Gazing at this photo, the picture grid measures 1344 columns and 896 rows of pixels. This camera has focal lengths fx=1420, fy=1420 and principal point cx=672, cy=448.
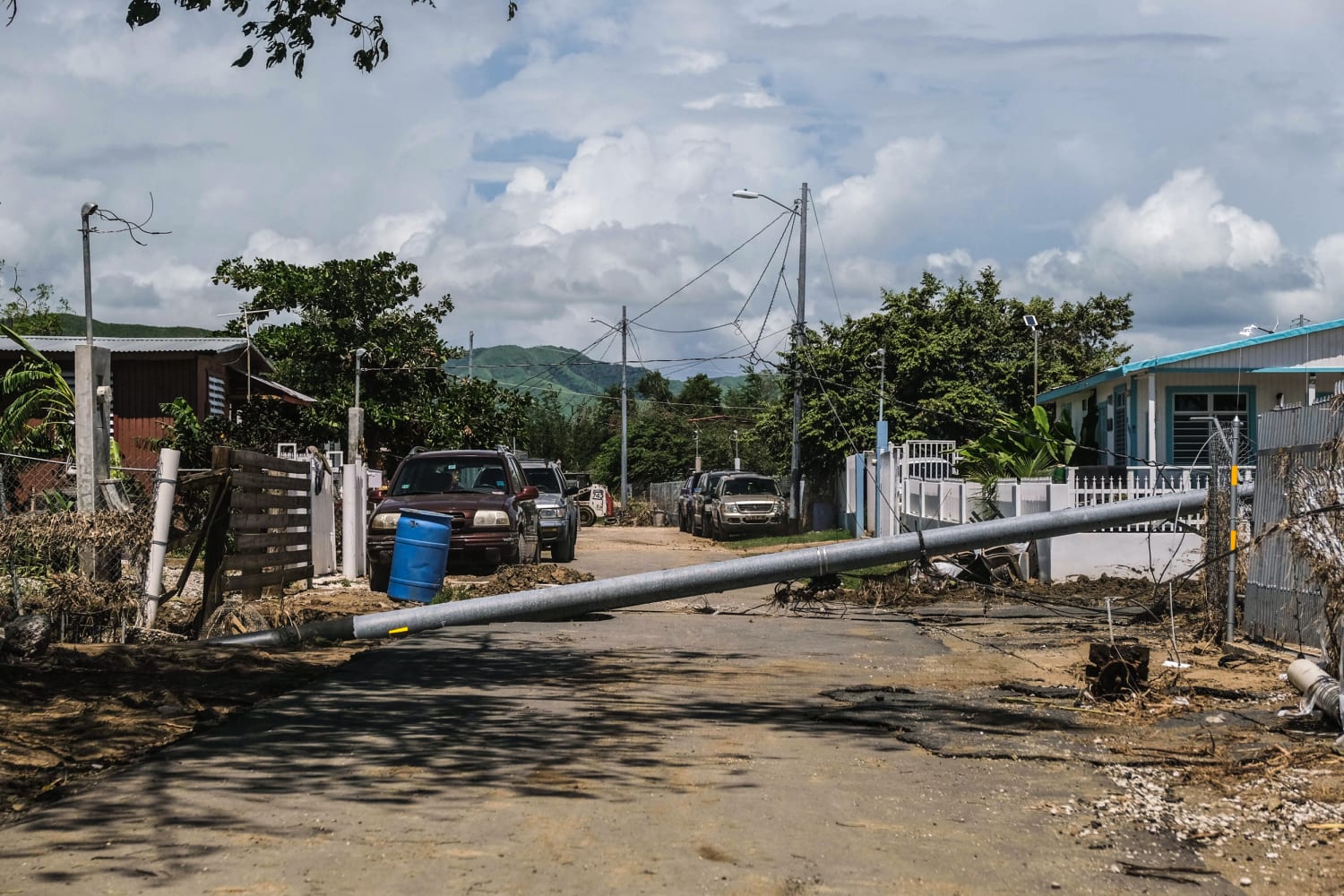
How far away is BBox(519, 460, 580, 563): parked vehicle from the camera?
2564 cm

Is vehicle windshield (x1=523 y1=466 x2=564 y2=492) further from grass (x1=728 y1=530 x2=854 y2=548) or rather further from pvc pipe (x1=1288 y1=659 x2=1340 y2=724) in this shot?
pvc pipe (x1=1288 y1=659 x2=1340 y2=724)

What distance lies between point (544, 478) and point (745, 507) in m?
11.1

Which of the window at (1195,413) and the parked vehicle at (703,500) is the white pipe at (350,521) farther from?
the parked vehicle at (703,500)

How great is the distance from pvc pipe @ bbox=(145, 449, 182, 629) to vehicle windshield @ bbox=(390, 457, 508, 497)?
7.75 meters

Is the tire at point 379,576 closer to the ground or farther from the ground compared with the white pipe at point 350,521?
closer to the ground

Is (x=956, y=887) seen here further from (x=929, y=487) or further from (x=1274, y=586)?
(x=929, y=487)

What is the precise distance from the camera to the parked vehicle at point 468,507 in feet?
59.0

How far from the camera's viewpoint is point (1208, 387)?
94.4ft

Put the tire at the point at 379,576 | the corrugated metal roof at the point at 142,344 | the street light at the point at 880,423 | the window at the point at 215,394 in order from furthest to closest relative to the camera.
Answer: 1. the street light at the point at 880,423
2. the window at the point at 215,394
3. the corrugated metal roof at the point at 142,344
4. the tire at the point at 379,576

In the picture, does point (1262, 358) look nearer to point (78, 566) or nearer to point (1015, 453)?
point (1015, 453)

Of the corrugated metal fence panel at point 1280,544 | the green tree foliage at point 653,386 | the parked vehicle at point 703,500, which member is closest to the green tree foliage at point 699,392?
the green tree foliage at point 653,386

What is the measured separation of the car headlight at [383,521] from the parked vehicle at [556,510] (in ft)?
21.3

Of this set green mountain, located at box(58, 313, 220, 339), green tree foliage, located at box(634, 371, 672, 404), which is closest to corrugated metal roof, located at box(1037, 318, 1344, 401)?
green mountain, located at box(58, 313, 220, 339)

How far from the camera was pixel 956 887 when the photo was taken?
490 cm
